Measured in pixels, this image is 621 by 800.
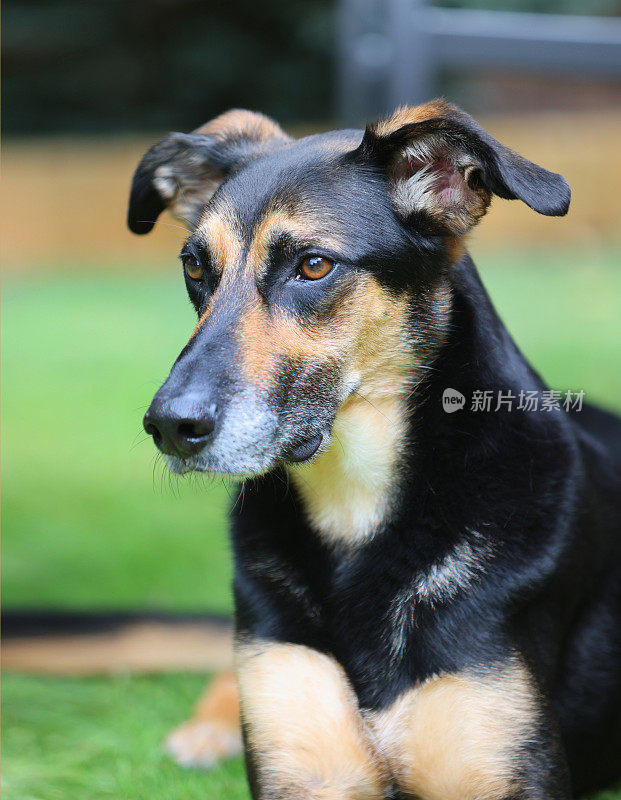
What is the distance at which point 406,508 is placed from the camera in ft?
10.1

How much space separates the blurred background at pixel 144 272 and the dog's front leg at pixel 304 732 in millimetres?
706

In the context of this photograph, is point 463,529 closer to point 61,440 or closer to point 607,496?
point 607,496

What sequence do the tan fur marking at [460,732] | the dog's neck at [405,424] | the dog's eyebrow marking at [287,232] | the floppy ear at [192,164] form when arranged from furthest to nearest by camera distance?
1. the floppy ear at [192,164]
2. the dog's neck at [405,424]
3. the dog's eyebrow marking at [287,232]
4. the tan fur marking at [460,732]

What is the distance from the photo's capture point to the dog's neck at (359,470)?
10.2ft

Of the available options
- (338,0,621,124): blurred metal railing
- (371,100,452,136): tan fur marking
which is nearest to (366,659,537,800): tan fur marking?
(371,100,452,136): tan fur marking

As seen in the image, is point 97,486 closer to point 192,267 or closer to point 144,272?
point 192,267

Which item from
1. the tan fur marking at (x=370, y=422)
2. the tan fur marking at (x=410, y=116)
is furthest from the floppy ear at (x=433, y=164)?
the tan fur marking at (x=370, y=422)

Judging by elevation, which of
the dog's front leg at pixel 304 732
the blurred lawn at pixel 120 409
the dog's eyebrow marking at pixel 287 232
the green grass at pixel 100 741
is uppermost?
the dog's eyebrow marking at pixel 287 232

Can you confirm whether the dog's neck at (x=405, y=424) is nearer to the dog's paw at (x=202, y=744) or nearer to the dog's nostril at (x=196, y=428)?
the dog's nostril at (x=196, y=428)

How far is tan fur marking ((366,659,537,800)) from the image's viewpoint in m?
2.77

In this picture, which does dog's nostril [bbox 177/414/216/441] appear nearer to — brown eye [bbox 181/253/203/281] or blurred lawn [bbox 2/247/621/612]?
blurred lawn [bbox 2/247/621/612]

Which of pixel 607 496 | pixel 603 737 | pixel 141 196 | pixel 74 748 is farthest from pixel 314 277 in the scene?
pixel 74 748

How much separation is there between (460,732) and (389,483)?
773 millimetres

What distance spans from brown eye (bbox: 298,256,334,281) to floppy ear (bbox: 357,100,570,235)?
1.05 feet
